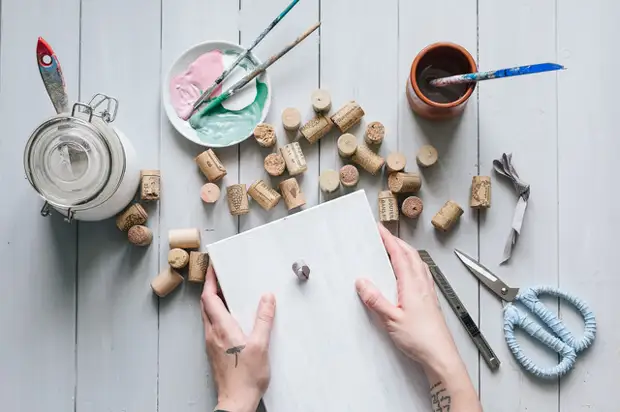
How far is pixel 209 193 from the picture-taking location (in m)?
1.01

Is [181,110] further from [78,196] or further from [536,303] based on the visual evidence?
[536,303]

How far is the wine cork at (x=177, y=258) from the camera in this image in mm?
989

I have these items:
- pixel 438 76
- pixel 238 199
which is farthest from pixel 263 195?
pixel 438 76

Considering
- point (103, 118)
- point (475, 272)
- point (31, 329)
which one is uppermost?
point (103, 118)

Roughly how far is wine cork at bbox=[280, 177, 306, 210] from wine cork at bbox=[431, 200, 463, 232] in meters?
0.23

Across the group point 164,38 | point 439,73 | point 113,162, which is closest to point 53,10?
point 164,38

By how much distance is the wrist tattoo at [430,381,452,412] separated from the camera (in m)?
0.90

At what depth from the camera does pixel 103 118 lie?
95cm

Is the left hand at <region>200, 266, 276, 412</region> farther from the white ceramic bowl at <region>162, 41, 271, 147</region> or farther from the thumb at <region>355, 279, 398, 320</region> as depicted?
the white ceramic bowl at <region>162, 41, 271, 147</region>

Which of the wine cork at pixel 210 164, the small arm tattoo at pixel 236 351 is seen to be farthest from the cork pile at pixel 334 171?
the small arm tattoo at pixel 236 351

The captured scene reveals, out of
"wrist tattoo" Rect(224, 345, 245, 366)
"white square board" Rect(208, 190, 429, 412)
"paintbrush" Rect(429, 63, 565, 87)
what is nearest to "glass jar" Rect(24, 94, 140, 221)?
"white square board" Rect(208, 190, 429, 412)

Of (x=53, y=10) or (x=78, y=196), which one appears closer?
(x=78, y=196)

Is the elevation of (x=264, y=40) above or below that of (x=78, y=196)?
above

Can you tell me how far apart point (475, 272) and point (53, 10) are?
880 mm
